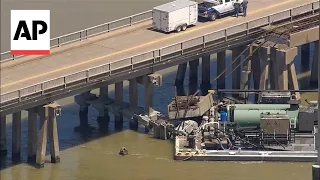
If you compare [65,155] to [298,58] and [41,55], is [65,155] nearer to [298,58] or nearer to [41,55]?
[41,55]

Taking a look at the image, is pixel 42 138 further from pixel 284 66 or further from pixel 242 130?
pixel 284 66

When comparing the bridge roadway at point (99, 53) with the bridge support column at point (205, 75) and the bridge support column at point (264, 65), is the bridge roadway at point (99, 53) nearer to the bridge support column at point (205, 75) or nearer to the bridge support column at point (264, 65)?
the bridge support column at point (205, 75)

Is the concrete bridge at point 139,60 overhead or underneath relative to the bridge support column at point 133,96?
overhead

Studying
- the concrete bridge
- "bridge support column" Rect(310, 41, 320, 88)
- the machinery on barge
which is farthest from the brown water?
"bridge support column" Rect(310, 41, 320, 88)

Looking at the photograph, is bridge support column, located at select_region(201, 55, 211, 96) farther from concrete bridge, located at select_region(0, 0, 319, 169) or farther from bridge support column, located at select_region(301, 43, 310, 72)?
bridge support column, located at select_region(301, 43, 310, 72)

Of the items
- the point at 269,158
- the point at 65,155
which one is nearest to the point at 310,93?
the point at 269,158

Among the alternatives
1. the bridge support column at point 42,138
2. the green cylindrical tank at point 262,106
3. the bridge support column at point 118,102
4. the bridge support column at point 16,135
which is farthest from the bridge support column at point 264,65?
the bridge support column at point 16,135
